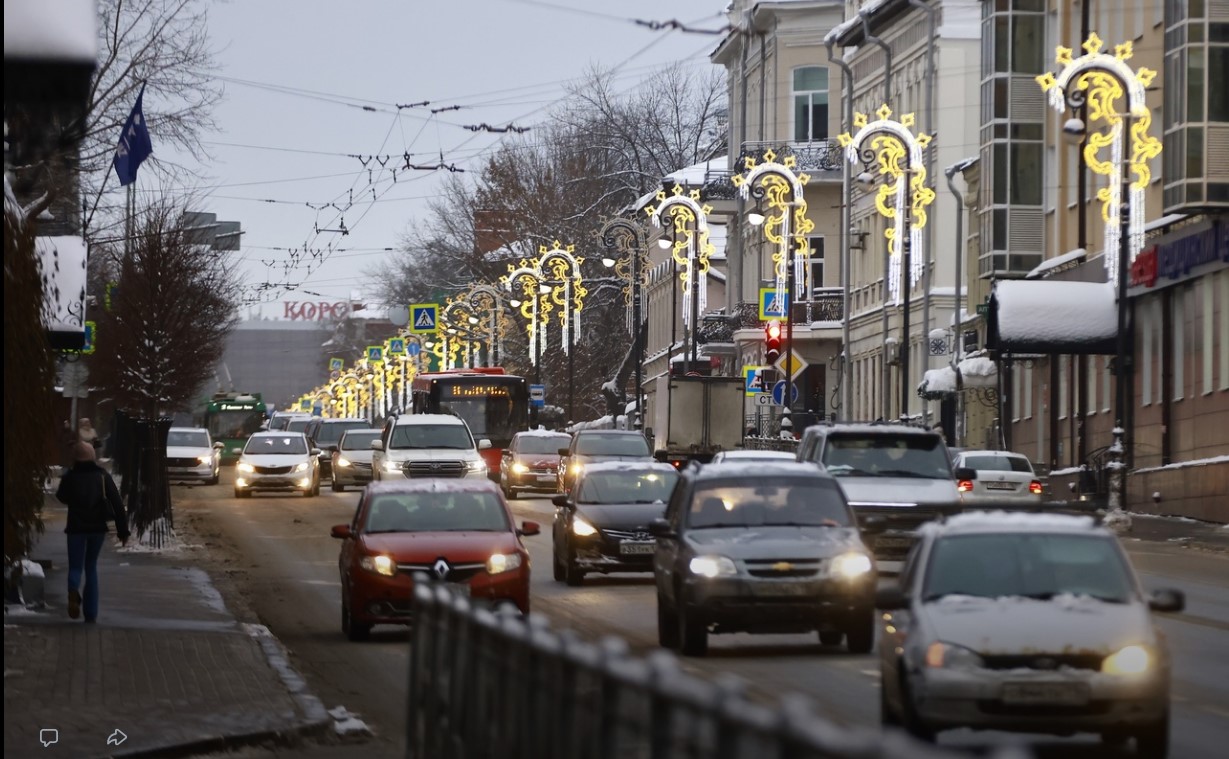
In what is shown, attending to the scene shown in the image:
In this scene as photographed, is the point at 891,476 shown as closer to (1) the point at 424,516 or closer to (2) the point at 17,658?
(1) the point at 424,516

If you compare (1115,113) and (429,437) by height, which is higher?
(1115,113)

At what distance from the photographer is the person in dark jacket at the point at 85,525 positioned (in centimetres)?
2253

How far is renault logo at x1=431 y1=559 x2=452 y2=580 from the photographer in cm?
2197

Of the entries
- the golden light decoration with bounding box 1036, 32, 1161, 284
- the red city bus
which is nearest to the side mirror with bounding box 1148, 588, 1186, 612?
Answer: the golden light decoration with bounding box 1036, 32, 1161, 284

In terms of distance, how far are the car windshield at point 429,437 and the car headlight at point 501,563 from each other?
29221 millimetres

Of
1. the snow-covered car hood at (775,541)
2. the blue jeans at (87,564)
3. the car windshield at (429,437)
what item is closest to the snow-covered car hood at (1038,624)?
the snow-covered car hood at (775,541)

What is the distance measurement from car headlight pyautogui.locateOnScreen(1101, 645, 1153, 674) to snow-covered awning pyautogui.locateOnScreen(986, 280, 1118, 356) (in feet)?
136

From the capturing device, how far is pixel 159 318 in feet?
214

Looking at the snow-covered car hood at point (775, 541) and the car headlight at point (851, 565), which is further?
the snow-covered car hood at point (775, 541)

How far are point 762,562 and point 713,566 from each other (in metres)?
0.41

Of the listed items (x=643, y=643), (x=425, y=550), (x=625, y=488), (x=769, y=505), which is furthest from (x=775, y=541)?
(x=625, y=488)

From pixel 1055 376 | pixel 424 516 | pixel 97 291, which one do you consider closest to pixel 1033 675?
pixel 424 516

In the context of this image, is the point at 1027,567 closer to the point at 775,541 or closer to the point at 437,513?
the point at 775,541

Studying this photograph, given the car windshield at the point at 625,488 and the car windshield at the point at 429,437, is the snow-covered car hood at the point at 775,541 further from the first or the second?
the car windshield at the point at 429,437
